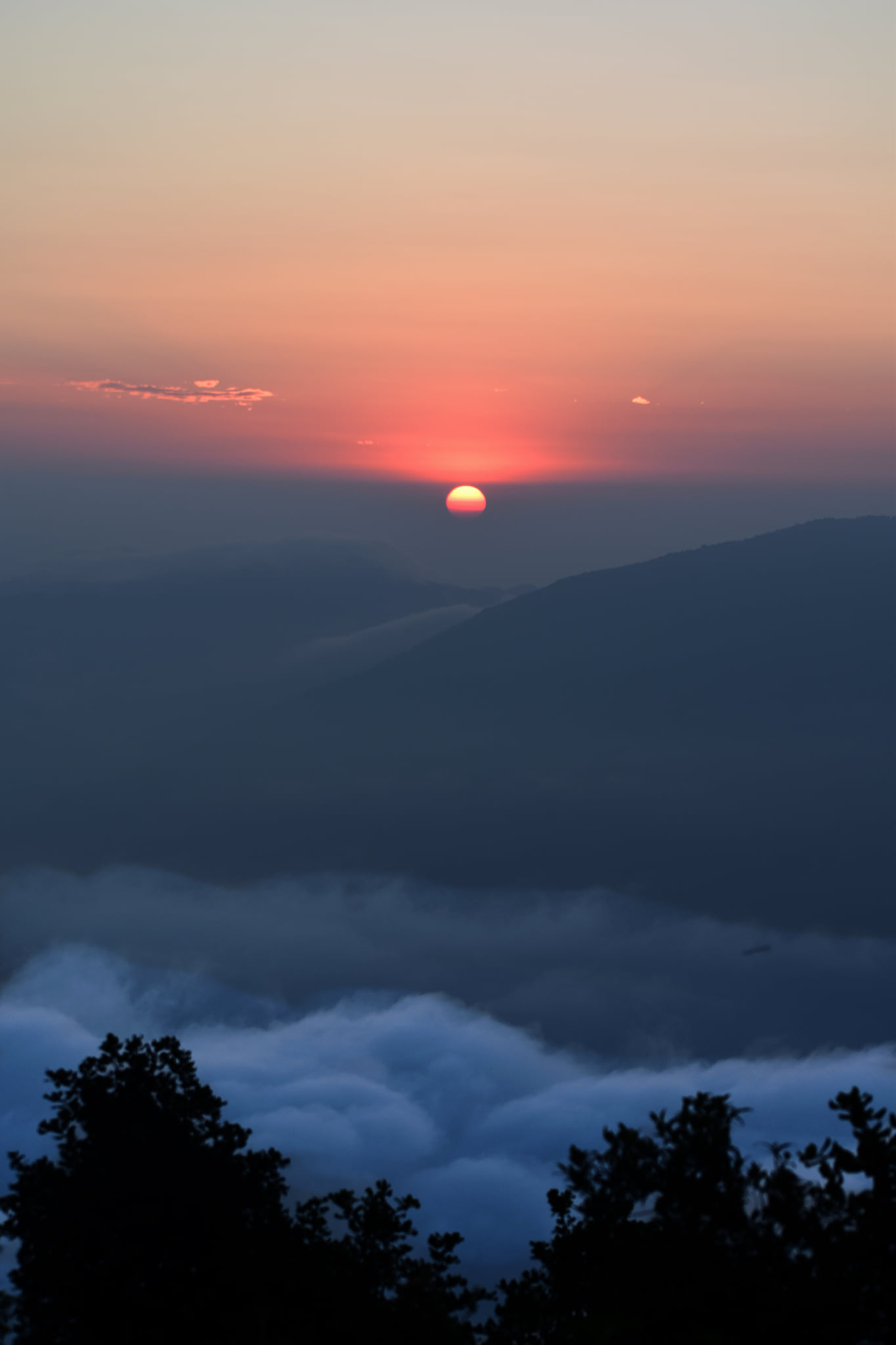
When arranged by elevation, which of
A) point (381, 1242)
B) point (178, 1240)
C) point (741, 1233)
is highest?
point (178, 1240)

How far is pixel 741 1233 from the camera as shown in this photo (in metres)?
22.7

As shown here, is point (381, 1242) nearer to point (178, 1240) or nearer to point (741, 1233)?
point (178, 1240)

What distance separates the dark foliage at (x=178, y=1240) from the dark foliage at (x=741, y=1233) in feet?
21.8

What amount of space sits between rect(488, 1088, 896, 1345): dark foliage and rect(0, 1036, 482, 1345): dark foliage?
21.8 ft

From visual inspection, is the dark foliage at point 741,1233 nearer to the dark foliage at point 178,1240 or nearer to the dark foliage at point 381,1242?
the dark foliage at point 381,1242

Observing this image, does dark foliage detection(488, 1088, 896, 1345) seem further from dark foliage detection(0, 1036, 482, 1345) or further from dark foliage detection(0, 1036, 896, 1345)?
dark foliage detection(0, 1036, 482, 1345)

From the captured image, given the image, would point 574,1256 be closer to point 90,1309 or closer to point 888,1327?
point 90,1309

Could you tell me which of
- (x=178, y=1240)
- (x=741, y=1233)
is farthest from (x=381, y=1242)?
(x=741, y=1233)

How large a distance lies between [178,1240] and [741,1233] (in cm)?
1491

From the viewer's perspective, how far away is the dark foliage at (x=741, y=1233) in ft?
66.8

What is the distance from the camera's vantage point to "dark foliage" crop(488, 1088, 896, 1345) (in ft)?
66.8

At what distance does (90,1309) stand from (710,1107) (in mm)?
16966

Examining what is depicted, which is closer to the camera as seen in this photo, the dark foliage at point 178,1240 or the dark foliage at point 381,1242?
the dark foliage at point 381,1242

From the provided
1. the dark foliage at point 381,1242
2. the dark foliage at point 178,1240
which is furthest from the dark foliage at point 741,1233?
the dark foliage at point 178,1240
